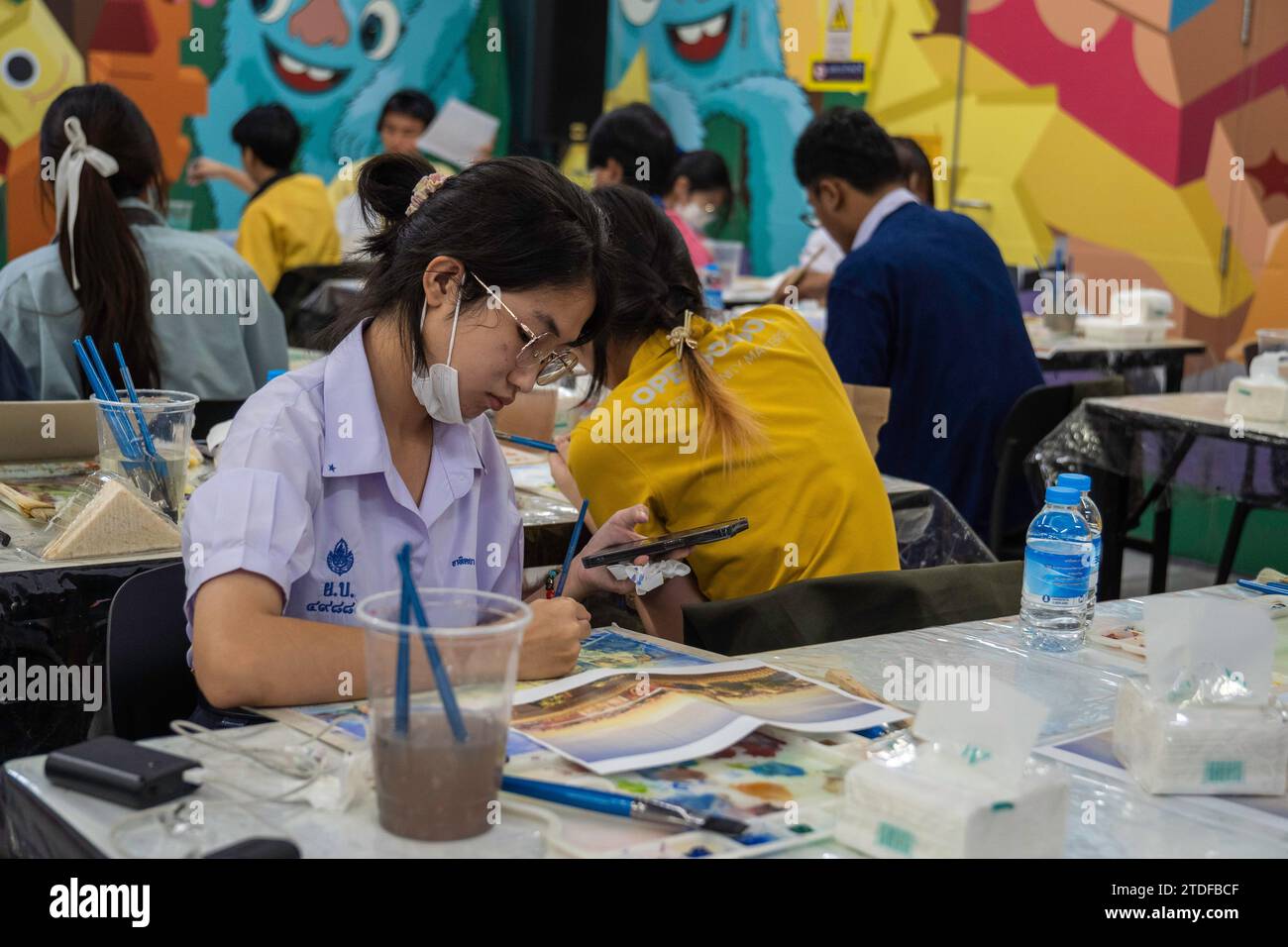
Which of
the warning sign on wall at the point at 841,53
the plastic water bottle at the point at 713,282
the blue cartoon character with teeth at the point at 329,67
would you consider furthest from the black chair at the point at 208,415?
the blue cartoon character with teeth at the point at 329,67

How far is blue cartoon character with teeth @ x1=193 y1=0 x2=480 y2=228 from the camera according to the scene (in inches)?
301

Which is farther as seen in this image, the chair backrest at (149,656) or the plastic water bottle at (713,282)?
the plastic water bottle at (713,282)

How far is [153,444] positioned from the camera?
2.14 meters

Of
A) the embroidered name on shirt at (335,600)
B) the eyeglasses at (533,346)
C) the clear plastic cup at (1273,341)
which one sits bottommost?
the embroidered name on shirt at (335,600)

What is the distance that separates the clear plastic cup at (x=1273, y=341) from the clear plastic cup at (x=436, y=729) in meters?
3.07

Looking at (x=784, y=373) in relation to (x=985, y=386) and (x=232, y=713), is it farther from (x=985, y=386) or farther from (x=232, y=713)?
(x=985, y=386)

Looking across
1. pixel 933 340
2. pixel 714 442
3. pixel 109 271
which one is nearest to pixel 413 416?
pixel 714 442

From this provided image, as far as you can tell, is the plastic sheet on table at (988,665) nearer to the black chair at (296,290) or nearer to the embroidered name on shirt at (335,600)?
the embroidered name on shirt at (335,600)

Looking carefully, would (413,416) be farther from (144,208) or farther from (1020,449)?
(1020,449)

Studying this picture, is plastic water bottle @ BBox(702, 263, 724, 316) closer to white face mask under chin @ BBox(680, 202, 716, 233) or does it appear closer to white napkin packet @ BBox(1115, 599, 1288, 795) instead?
white face mask under chin @ BBox(680, 202, 716, 233)

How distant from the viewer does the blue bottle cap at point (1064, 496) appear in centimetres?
180

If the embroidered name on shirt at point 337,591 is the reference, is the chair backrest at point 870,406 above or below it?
above

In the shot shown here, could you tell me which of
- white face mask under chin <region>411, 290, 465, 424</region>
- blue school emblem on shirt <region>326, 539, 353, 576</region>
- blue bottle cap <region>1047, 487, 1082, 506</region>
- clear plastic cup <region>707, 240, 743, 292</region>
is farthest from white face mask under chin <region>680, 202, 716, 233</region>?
blue school emblem on shirt <region>326, 539, 353, 576</region>

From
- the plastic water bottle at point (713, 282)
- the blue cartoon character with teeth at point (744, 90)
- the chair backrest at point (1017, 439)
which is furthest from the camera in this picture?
the blue cartoon character with teeth at point (744, 90)
